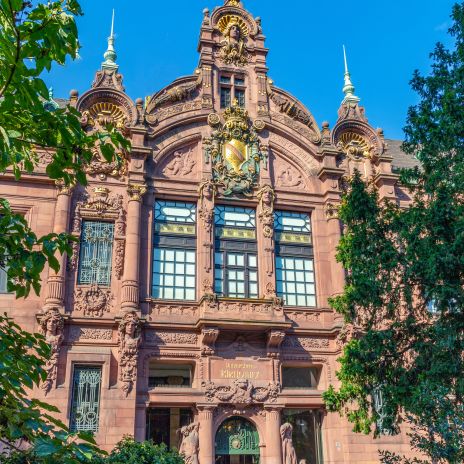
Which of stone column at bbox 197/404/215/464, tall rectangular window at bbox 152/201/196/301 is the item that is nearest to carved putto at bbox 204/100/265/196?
tall rectangular window at bbox 152/201/196/301

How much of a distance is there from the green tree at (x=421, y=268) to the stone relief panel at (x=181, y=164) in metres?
9.38

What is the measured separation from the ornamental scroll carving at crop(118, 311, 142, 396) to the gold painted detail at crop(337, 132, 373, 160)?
1208 cm

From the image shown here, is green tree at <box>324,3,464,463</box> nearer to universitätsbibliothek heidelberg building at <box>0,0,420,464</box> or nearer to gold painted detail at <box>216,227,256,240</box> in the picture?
universitätsbibliothek heidelberg building at <box>0,0,420,464</box>

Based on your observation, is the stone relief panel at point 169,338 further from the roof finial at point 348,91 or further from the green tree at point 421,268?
the roof finial at point 348,91

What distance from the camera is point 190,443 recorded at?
1867 cm

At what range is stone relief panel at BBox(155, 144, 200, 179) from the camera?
75.4 feet

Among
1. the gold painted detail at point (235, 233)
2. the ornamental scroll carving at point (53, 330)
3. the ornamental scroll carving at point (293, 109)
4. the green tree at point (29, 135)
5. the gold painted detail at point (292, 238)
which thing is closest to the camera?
the green tree at point (29, 135)

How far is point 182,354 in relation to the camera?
20047mm

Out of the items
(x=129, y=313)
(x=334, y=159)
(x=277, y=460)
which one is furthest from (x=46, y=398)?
(x=334, y=159)

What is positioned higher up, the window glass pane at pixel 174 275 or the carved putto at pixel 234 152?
the carved putto at pixel 234 152

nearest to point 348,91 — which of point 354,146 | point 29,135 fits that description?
point 354,146

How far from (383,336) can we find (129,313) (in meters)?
9.09

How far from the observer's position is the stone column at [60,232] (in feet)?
63.8

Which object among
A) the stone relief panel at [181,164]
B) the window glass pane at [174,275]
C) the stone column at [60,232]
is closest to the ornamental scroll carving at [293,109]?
the stone relief panel at [181,164]
